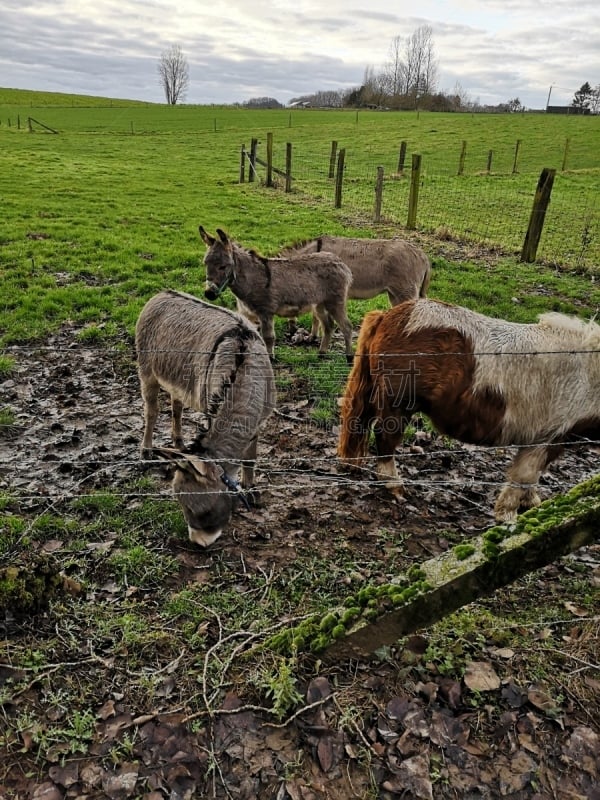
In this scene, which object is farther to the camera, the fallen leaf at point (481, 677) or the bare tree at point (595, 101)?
the bare tree at point (595, 101)

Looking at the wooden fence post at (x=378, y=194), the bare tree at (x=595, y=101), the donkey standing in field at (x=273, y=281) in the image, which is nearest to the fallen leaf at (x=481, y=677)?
the donkey standing in field at (x=273, y=281)

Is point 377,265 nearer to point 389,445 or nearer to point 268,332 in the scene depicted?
point 268,332

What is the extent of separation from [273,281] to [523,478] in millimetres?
4681

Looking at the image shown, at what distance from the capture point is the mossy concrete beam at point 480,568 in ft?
8.36

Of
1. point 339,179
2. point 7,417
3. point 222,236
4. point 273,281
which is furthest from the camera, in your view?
point 339,179

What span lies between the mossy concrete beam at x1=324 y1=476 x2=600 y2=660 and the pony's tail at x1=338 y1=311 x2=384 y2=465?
2110mm

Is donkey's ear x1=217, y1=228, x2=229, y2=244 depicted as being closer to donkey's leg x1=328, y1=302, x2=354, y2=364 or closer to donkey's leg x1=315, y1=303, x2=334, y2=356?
donkey's leg x1=315, y1=303, x2=334, y2=356

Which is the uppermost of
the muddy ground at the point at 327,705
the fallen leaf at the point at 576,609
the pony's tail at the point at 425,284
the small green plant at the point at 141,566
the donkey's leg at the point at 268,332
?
the pony's tail at the point at 425,284

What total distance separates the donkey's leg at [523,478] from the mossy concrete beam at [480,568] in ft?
5.38

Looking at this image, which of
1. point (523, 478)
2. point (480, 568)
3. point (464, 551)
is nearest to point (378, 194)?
point (523, 478)

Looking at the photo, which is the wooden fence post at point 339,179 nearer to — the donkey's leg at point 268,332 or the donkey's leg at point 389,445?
the donkey's leg at point 268,332

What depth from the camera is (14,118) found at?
50.2 meters

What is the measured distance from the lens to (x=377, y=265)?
28.3ft

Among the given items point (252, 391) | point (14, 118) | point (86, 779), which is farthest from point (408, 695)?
point (14, 118)
